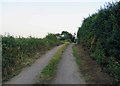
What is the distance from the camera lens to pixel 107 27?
651 inches

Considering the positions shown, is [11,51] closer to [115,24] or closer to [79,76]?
[79,76]

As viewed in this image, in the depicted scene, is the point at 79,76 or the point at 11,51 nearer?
the point at 79,76

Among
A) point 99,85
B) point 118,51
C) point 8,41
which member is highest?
point 8,41

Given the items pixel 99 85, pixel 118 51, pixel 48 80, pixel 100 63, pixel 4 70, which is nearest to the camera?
pixel 99 85

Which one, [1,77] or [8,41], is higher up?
[8,41]

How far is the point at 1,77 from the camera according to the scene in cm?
1466

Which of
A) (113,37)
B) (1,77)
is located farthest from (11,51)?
(113,37)

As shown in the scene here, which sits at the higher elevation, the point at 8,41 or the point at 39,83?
the point at 8,41

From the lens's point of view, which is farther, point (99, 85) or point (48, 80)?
point (48, 80)

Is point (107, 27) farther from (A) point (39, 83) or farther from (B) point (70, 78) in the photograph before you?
(A) point (39, 83)

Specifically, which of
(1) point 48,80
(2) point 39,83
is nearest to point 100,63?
(1) point 48,80

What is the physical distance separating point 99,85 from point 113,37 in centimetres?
346

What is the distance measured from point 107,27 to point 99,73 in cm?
302

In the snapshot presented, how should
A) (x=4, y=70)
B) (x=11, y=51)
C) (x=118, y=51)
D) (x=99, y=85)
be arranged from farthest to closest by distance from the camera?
(x=11, y=51) → (x=4, y=70) → (x=118, y=51) → (x=99, y=85)
